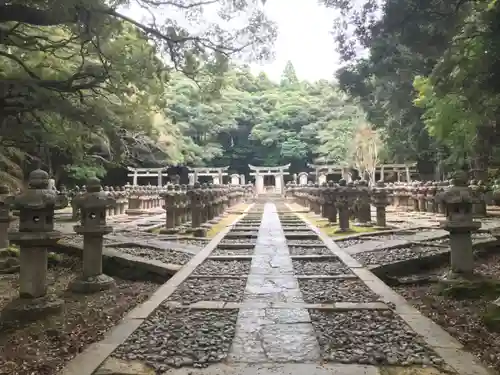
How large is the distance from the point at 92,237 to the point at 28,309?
5.24 ft

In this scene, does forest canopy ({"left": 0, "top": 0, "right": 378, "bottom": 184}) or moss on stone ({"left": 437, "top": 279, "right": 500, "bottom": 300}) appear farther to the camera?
forest canopy ({"left": 0, "top": 0, "right": 378, "bottom": 184})

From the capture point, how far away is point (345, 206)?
1137 centimetres

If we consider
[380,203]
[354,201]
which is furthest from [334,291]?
[354,201]

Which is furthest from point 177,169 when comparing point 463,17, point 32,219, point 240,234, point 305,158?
point 32,219

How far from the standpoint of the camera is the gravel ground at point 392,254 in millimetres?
7136

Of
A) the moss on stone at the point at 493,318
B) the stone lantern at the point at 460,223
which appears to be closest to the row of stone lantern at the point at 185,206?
the stone lantern at the point at 460,223

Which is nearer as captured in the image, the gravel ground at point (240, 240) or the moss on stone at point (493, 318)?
the moss on stone at point (493, 318)

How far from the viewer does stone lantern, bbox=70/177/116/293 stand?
5.87 metres

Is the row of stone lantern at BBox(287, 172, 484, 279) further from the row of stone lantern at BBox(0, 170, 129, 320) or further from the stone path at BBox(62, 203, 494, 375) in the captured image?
the row of stone lantern at BBox(0, 170, 129, 320)

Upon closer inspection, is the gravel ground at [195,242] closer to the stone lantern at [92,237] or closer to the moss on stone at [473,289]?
the stone lantern at [92,237]

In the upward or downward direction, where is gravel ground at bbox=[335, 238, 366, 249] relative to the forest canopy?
downward

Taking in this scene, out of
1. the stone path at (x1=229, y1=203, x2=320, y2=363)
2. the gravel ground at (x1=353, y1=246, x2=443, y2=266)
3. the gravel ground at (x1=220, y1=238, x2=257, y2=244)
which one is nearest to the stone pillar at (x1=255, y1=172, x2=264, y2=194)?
the gravel ground at (x1=220, y1=238, x2=257, y2=244)

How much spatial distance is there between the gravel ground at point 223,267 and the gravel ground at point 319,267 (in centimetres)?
76

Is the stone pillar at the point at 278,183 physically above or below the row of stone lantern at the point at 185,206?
above
